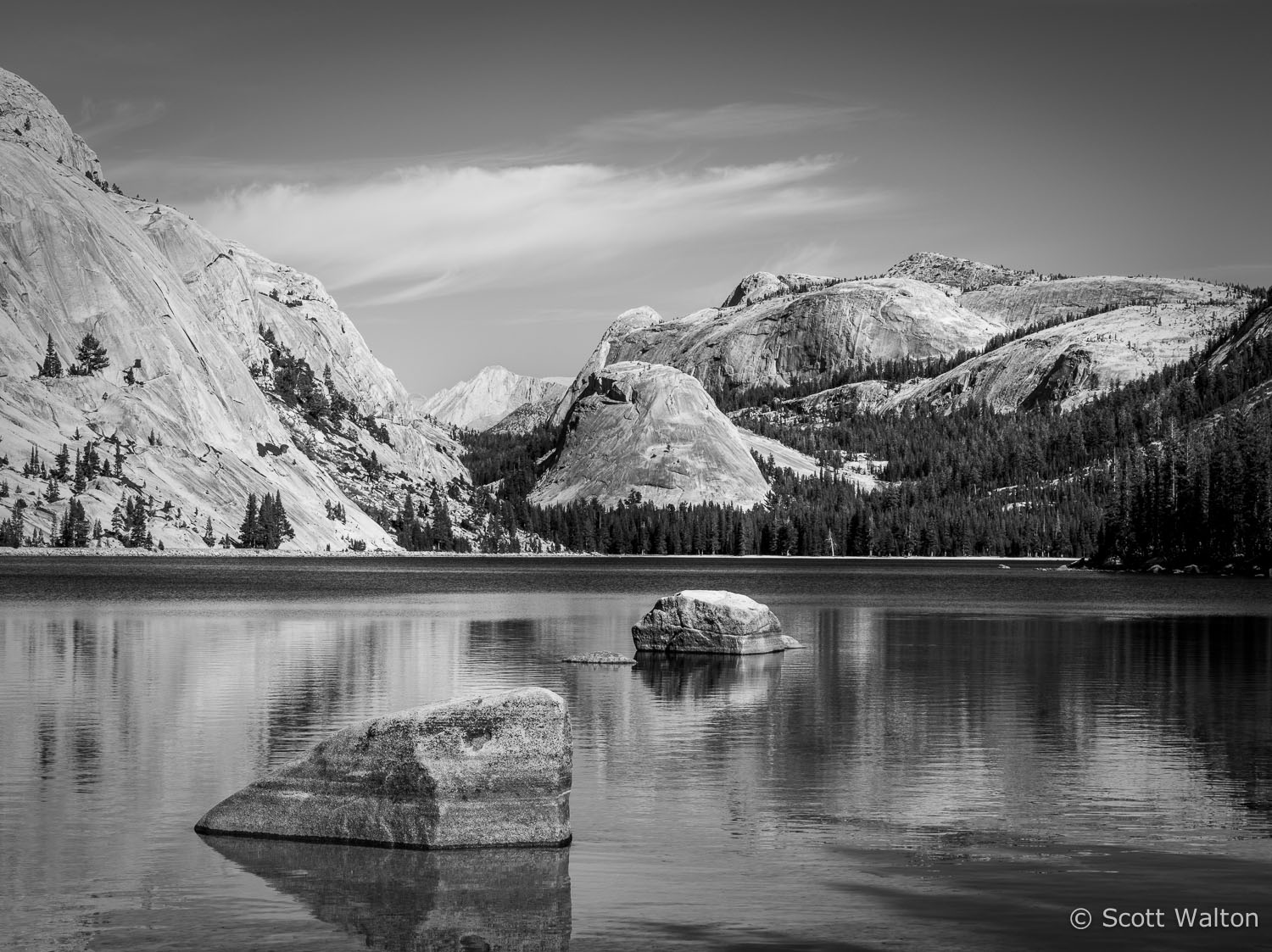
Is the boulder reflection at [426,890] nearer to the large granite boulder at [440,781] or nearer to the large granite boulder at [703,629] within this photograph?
the large granite boulder at [440,781]

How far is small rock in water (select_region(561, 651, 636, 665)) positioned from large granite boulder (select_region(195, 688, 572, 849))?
35.5m

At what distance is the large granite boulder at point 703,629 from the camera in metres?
64.2

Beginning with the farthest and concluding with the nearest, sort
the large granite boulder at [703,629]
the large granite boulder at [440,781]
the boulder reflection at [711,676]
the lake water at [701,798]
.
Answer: the large granite boulder at [703,629] < the boulder reflection at [711,676] < the large granite boulder at [440,781] < the lake water at [701,798]

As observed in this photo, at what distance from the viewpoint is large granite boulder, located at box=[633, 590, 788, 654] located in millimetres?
64250

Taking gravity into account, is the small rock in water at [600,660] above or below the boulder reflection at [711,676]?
above

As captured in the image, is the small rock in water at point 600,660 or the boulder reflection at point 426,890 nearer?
the boulder reflection at point 426,890

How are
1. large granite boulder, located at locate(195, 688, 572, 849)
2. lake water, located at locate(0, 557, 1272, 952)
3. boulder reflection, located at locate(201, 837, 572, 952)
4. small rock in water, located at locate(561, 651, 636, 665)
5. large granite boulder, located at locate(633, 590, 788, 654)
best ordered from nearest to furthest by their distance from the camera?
boulder reflection, located at locate(201, 837, 572, 952)
lake water, located at locate(0, 557, 1272, 952)
large granite boulder, located at locate(195, 688, 572, 849)
small rock in water, located at locate(561, 651, 636, 665)
large granite boulder, located at locate(633, 590, 788, 654)

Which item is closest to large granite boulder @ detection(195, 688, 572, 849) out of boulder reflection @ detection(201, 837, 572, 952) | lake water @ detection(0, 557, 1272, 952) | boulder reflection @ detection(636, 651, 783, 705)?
boulder reflection @ detection(201, 837, 572, 952)

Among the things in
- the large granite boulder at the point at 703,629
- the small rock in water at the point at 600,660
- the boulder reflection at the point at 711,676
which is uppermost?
the large granite boulder at the point at 703,629

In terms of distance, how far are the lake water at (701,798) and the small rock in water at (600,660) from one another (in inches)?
53.1

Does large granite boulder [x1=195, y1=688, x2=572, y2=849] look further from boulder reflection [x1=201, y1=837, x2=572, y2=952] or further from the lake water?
the lake water

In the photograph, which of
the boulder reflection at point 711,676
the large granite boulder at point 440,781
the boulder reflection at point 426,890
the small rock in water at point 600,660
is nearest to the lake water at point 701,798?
the boulder reflection at point 426,890

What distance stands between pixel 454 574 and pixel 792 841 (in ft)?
570

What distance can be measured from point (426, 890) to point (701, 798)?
9.40 metres
